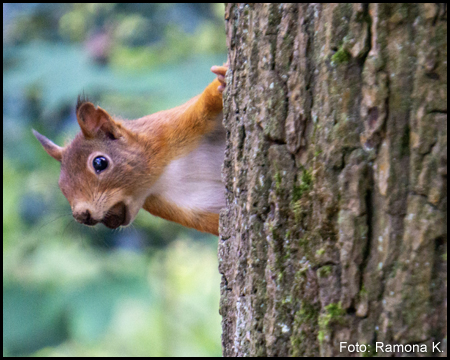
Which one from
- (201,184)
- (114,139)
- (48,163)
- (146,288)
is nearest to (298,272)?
(201,184)

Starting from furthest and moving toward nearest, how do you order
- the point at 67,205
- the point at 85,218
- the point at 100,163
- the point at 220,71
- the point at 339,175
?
the point at 67,205, the point at 100,163, the point at 85,218, the point at 220,71, the point at 339,175

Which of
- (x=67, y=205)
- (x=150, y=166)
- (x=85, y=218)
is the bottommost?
(x=85, y=218)

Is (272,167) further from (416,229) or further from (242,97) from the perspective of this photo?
(416,229)

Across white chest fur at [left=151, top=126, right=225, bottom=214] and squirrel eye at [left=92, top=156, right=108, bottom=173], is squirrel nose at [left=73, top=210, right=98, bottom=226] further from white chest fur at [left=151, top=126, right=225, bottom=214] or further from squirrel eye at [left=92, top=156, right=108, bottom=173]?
white chest fur at [left=151, top=126, right=225, bottom=214]

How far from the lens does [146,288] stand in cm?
377

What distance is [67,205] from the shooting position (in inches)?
154

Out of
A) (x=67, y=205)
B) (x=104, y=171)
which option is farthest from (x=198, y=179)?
(x=67, y=205)

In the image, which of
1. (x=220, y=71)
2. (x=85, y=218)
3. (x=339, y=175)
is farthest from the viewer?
(x=85, y=218)

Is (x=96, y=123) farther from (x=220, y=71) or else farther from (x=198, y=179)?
(x=220, y=71)

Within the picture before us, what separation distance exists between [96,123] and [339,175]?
145 centimetres

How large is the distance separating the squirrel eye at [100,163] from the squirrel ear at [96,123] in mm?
117

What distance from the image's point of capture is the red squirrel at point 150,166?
2090mm

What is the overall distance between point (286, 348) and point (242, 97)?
1.91ft

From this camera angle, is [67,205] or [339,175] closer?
[339,175]
